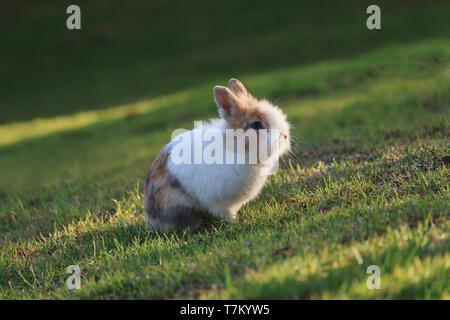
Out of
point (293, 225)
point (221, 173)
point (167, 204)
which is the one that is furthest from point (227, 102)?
point (293, 225)

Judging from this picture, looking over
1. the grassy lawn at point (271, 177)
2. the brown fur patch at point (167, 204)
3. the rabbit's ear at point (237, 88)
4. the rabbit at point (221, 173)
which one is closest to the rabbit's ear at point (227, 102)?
the rabbit at point (221, 173)

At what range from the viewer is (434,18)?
2009 centimetres

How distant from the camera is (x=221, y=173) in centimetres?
440

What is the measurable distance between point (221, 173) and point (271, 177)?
4.91 feet

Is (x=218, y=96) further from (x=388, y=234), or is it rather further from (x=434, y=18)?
(x=434, y=18)

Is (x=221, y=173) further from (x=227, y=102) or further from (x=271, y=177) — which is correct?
(x=271, y=177)

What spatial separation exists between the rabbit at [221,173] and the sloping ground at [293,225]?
0.22 metres

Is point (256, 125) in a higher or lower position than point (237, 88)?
lower

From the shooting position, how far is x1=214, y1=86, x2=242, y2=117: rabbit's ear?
4.35m

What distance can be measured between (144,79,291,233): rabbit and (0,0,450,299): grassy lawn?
8.1 inches

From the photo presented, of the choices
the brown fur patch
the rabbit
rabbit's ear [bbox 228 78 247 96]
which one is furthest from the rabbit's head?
the brown fur patch

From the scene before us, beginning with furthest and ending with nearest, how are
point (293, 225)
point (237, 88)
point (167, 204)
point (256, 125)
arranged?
point (237, 88) → point (167, 204) → point (256, 125) → point (293, 225)

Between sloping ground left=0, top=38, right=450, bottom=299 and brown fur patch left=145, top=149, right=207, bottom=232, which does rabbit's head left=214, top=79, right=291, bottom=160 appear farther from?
brown fur patch left=145, top=149, right=207, bottom=232
